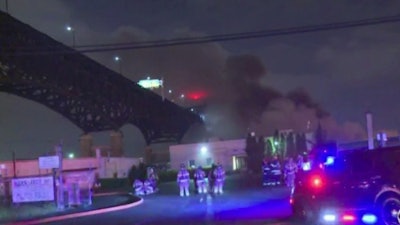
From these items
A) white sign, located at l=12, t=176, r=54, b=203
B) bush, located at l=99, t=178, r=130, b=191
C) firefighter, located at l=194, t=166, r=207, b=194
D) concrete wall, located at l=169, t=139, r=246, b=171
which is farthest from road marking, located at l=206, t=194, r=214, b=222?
concrete wall, located at l=169, t=139, r=246, b=171

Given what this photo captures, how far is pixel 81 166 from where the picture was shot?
62344 mm

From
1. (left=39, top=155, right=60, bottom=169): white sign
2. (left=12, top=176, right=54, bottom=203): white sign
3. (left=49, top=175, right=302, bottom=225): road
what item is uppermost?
(left=39, top=155, right=60, bottom=169): white sign

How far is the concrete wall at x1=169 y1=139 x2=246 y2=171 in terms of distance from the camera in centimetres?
7806

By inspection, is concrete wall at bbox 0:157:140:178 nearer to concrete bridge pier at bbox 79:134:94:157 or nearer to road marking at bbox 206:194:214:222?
concrete bridge pier at bbox 79:134:94:157

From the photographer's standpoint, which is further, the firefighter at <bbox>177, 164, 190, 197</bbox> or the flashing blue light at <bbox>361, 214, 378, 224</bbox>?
the firefighter at <bbox>177, 164, 190, 197</bbox>

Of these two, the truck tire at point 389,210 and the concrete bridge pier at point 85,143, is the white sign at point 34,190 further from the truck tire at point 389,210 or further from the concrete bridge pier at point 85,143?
the concrete bridge pier at point 85,143

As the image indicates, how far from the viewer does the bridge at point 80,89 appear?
59375 millimetres

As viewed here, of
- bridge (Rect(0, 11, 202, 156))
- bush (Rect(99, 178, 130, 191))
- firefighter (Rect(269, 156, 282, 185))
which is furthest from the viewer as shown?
bridge (Rect(0, 11, 202, 156))

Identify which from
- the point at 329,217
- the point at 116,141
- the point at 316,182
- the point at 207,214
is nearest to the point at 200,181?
the point at 207,214

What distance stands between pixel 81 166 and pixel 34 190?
36.2 meters

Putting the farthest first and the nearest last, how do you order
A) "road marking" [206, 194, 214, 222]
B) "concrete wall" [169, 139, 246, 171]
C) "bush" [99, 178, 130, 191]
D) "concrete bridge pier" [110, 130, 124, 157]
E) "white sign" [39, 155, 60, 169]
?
"concrete bridge pier" [110, 130, 124, 157], "concrete wall" [169, 139, 246, 171], "bush" [99, 178, 130, 191], "white sign" [39, 155, 60, 169], "road marking" [206, 194, 214, 222]

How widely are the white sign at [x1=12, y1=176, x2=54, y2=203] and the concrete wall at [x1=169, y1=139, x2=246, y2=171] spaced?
49.7m

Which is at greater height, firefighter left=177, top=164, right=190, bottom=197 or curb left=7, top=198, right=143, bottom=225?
firefighter left=177, top=164, right=190, bottom=197

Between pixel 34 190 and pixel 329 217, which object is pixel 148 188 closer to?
pixel 34 190
